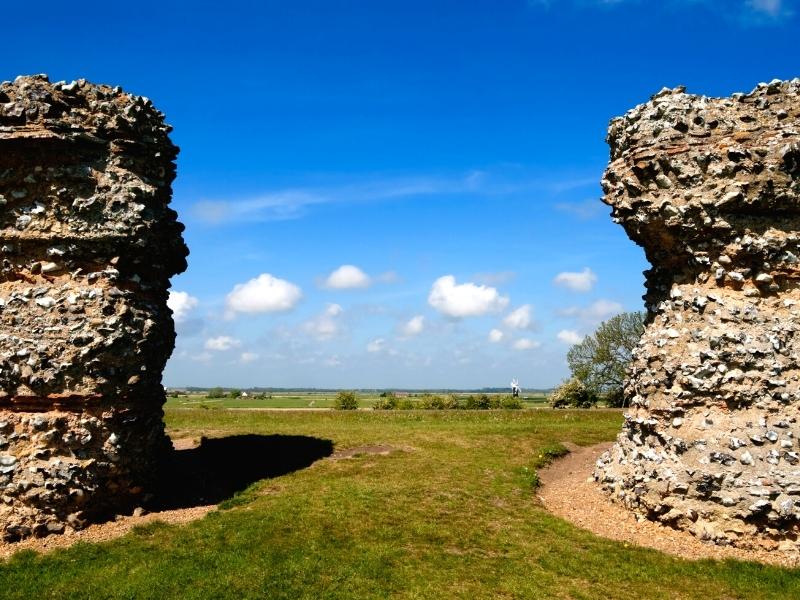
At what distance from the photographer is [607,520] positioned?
14547mm

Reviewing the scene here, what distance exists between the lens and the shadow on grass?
15.6 metres

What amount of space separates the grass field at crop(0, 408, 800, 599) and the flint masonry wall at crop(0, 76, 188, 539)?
161cm

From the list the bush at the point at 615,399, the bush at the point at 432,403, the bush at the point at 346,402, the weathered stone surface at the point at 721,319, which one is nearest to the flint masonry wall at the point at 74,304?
the weathered stone surface at the point at 721,319

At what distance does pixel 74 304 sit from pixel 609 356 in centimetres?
4710

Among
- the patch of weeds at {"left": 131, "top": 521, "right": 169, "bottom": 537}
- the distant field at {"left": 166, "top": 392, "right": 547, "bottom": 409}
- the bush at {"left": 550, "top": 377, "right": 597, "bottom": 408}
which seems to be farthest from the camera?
the distant field at {"left": 166, "top": 392, "right": 547, "bottom": 409}

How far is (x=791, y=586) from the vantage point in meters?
10.9

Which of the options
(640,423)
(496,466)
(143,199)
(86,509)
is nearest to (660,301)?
(640,423)

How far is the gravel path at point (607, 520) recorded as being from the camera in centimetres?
1237

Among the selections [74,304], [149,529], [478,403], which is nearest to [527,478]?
[149,529]

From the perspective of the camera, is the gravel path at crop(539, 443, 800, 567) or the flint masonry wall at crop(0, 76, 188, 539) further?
the flint masonry wall at crop(0, 76, 188, 539)

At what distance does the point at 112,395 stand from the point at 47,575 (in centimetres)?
404

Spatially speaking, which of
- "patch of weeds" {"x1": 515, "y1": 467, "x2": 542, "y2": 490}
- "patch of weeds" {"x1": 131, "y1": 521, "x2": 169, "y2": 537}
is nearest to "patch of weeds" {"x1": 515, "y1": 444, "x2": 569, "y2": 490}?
"patch of weeds" {"x1": 515, "y1": 467, "x2": 542, "y2": 490}

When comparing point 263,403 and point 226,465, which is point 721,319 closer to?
point 226,465

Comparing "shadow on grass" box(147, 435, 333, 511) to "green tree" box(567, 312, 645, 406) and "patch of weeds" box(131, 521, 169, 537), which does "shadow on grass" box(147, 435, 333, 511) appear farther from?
"green tree" box(567, 312, 645, 406)
